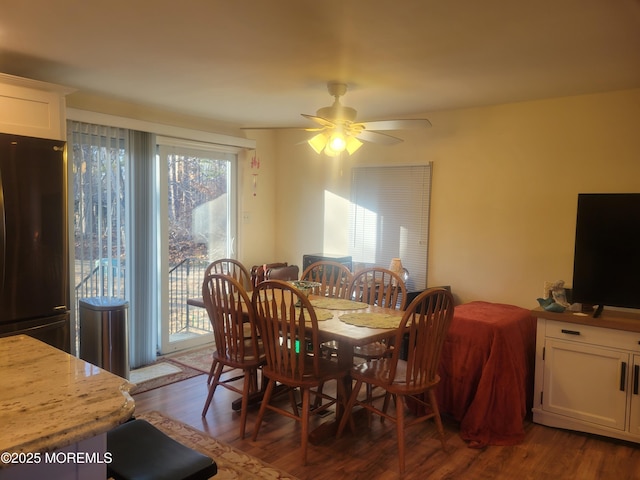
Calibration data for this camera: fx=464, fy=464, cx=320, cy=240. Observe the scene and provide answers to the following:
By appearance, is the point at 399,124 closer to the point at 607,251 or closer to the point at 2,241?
the point at 607,251

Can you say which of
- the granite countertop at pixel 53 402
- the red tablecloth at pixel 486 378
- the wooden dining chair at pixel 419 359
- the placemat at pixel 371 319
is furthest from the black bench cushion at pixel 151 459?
the red tablecloth at pixel 486 378

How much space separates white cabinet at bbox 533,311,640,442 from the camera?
2889 mm

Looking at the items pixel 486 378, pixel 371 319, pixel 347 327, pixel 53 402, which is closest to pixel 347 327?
pixel 347 327

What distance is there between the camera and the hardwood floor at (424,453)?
8.46ft

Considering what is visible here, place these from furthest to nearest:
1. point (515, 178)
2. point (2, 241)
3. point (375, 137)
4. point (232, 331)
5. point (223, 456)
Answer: point (515, 178) < point (375, 137) < point (232, 331) < point (2, 241) < point (223, 456)

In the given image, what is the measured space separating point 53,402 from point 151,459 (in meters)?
0.47

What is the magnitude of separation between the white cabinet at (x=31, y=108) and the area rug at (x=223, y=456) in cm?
203

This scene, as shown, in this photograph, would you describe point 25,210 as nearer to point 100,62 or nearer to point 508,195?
point 100,62

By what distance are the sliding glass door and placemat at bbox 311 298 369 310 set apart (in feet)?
5.41

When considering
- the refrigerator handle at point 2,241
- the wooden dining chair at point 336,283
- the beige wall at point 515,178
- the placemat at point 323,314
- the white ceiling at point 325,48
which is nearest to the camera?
the white ceiling at point 325,48

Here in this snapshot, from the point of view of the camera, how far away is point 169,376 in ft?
13.0

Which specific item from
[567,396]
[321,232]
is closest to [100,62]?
[321,232]

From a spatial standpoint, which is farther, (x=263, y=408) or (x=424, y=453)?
(x=263, y=408)

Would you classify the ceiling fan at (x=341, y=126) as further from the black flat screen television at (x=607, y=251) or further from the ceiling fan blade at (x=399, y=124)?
the black flat screen television at (x=607, y=251)
